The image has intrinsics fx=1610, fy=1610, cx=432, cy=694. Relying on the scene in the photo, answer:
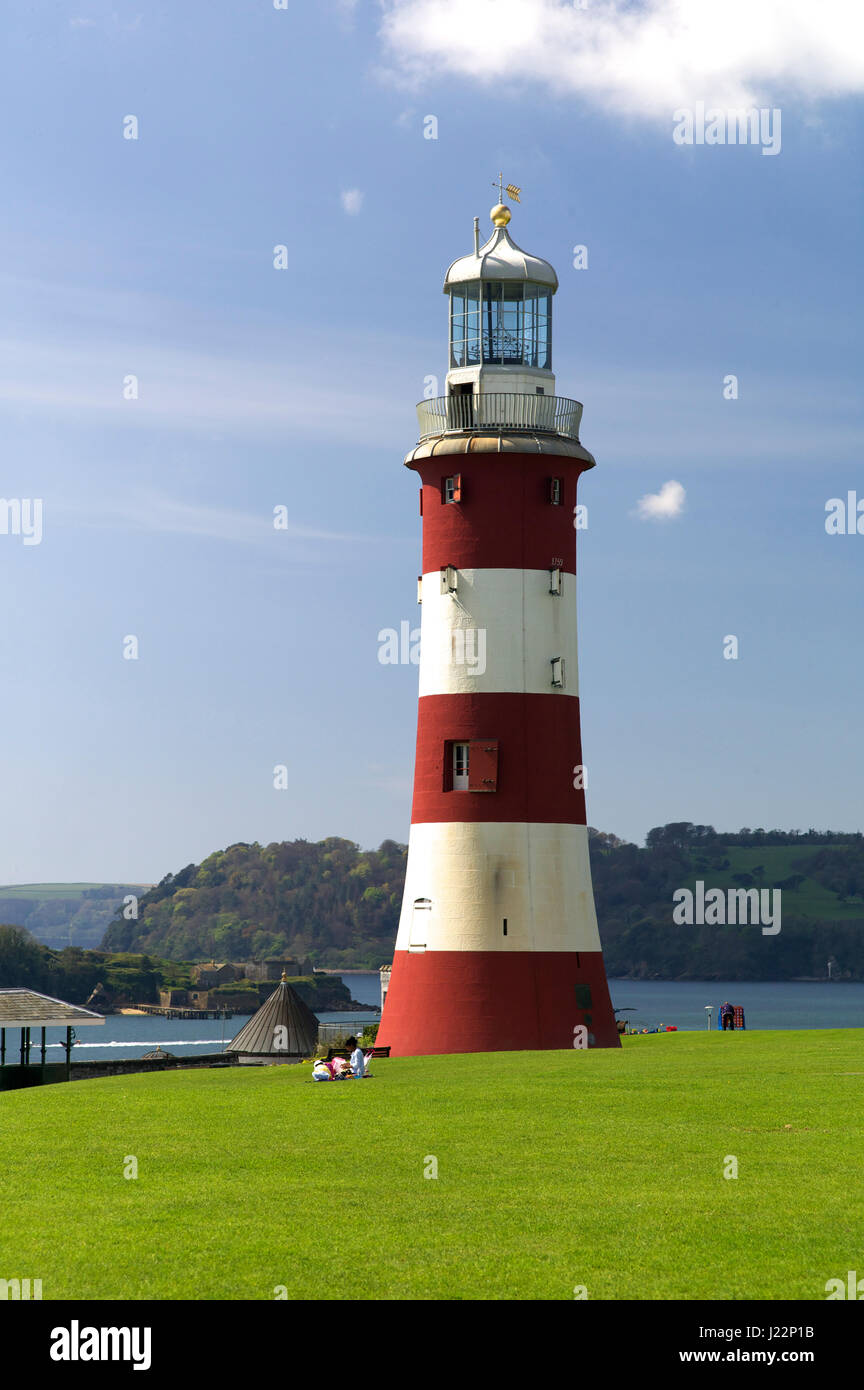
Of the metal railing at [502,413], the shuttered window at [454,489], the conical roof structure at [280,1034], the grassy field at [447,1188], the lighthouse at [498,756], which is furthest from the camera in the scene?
the conical roof structure at [280,1034]

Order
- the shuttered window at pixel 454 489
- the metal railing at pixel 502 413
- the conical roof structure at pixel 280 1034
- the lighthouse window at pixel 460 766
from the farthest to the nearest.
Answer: the conical roof structure at pixel 280 1034, the metal railing at pixel 502 413, the shuttered window at pixel 454 489, the lighthouse window at pixel 460 766

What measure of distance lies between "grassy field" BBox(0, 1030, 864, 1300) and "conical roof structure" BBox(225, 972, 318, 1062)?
22214 millimetres

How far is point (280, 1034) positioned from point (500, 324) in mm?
23401

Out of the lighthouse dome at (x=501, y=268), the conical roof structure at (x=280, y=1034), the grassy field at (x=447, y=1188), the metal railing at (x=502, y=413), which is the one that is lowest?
the grassy field at (x=447, y=1188)

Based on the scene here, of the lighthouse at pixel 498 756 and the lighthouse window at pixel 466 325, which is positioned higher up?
the lighthouse window at pixel 466 325

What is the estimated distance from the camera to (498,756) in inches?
1464

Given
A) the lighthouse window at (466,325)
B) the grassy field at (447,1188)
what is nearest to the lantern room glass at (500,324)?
the lighthouse window at (466,325)

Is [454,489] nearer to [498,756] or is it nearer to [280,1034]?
[498,756]

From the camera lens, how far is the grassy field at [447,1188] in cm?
1393

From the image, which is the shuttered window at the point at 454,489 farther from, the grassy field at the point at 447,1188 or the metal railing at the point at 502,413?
the grassy field at the point at 447,1188

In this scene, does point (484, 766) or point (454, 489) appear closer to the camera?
point (484, 766)

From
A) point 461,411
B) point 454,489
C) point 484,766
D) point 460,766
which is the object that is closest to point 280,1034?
point 460,766

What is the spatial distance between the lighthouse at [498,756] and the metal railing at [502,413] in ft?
0.11

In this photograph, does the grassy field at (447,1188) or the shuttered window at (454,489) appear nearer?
the grassy field at (447,1188)
